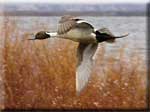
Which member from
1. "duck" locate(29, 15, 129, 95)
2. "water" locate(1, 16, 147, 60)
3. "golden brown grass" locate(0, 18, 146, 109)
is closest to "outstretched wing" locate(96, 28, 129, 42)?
"duck" locate(29, 15, 129, 95)

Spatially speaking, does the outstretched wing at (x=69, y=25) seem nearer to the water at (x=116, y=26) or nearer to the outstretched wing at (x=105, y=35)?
the outstretched wing at (x=105, y=35)

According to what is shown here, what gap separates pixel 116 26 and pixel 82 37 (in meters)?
0.32

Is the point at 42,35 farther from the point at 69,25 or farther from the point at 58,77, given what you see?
the point at 58,77

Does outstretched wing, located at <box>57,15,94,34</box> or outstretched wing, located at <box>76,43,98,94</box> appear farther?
outstretched wing, located at <box>76,43,98,94</box>

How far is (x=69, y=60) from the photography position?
9.48 ft

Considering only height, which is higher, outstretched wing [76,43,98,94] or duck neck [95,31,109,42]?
duck neck [95,31,109,42]

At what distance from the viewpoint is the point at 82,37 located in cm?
252

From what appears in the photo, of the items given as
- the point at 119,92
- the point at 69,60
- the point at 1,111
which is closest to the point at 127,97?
the point at 119,92

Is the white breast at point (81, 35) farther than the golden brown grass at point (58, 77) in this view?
No

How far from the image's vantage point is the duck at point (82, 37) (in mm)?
2461

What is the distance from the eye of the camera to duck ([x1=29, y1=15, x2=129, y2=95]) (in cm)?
246

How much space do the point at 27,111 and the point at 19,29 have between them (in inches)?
13.0

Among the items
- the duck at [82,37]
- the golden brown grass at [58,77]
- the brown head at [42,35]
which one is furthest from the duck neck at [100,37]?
the golden brown grass at [58,77]

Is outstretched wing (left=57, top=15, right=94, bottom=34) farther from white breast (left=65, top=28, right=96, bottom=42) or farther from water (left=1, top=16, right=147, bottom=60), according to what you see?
water (left=1, top=16, right=147, bottom=60)
